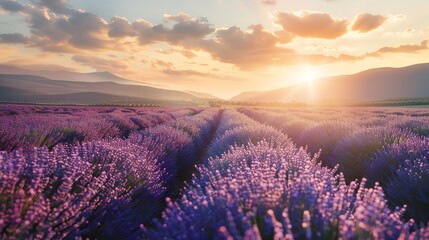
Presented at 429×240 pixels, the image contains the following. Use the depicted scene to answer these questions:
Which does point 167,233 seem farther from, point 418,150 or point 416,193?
point 418,150

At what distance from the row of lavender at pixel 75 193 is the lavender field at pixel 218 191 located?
0.4 inches

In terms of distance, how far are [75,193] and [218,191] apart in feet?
3.50

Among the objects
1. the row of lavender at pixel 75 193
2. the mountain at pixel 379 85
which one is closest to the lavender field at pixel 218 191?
the row of lavender at pixel 75 193

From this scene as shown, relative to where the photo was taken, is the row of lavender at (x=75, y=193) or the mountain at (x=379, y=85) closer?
the row of lavender at (x=75, y=193)

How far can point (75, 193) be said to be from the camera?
2410mm

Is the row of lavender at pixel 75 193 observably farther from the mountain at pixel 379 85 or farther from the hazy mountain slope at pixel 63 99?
the mountain at pixel 379 85

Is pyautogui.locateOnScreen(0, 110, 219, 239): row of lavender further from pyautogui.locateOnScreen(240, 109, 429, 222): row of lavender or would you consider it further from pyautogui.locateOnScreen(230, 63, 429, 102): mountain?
pyautogui.locateOnScreen(230, 63, 429, 102): mountain

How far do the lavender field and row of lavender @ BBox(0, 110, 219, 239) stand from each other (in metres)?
0.01

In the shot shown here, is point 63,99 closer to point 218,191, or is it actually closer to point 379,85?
point 218,191

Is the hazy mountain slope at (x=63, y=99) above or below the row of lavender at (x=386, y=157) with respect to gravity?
below

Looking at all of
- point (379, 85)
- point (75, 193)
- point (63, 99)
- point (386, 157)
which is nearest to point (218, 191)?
point (75, 193)

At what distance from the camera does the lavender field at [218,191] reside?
66.4 inches

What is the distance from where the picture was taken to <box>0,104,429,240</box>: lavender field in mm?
1688

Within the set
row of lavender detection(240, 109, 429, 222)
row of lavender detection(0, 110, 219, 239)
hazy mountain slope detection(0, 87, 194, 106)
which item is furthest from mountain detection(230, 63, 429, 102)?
row of lavender detection(0, 110, 219, 239)
